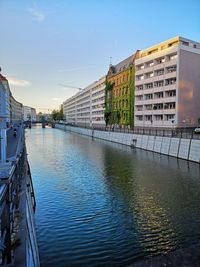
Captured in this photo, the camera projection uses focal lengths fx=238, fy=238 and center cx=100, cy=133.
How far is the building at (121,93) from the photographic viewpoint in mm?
73562

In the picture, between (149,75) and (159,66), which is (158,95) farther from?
(159,66)

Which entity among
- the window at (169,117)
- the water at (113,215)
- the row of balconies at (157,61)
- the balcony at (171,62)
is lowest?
the water at (113,215)

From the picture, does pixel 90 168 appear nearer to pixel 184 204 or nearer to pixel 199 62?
pixel 184 204

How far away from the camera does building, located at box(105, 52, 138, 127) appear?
7356 cm

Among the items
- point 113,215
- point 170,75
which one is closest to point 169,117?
point 170,75

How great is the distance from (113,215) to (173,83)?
47.7m

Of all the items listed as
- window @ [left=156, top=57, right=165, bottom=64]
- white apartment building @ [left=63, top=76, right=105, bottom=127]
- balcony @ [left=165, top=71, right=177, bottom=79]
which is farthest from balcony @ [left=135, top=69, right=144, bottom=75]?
white apartment building @ [left=63, top=76, right=105, bottom=127]

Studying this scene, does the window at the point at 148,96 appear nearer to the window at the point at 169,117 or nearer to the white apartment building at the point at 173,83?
the white apartment building at the point at 173,83

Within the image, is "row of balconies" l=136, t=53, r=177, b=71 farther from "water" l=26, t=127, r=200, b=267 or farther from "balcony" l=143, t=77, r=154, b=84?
"water" l=26, t=127, r=200, b=267

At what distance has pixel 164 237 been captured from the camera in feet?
40.4

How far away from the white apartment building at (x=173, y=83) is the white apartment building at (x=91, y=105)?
41.3 metres

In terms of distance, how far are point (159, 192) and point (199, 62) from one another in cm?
4818

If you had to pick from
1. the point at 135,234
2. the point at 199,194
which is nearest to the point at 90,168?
the point at 199,194

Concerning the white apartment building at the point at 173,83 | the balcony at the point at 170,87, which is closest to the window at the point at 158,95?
the white apartment building at the point at 173,83
